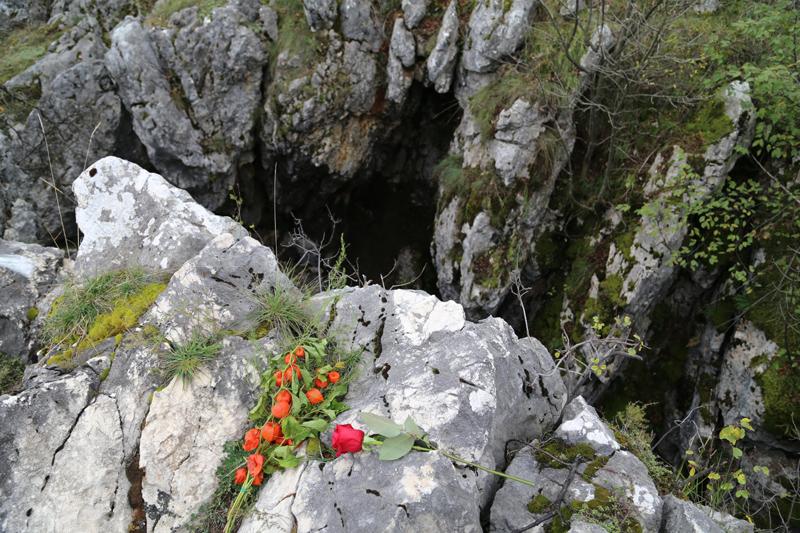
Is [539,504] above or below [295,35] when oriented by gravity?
below

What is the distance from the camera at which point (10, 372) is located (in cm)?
323

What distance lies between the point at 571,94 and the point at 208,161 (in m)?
7.03

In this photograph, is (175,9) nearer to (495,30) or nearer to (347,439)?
(495,30)

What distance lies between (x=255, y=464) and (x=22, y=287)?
293cm

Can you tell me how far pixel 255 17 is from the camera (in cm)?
862

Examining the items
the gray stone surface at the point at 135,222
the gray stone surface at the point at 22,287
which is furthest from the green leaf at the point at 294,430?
the gray stone surface at the point at 22,287

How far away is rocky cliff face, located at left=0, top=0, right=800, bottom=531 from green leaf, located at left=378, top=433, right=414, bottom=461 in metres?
0.14

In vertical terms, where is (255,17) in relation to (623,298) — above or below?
above

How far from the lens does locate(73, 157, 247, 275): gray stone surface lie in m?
3.58

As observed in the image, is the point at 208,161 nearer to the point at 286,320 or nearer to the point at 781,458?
the point at 286,320

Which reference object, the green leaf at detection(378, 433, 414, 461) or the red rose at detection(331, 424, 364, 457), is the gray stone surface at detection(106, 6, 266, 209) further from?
the green leaf at detection(378, 433, 414, 461)

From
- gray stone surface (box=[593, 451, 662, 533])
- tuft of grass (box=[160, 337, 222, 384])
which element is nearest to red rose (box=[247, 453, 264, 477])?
tuft of grass (box=[160, 337, 222, 384])

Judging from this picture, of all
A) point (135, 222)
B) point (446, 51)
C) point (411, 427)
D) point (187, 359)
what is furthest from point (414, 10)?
point (411, 427)

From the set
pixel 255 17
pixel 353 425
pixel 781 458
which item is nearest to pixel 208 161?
pixel 255 17
